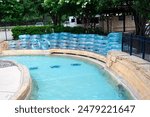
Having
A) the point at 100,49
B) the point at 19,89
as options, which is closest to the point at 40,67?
the point at 100,49

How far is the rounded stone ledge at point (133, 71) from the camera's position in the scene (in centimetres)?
1023

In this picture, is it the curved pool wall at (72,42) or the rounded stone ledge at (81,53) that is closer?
the curved pool wall at (72,42)

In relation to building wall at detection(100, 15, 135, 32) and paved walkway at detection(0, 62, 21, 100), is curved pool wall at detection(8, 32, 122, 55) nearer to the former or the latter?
paved walkway at detection(0, 62, 21, 100)

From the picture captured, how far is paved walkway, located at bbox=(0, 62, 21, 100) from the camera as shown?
33.8 ft

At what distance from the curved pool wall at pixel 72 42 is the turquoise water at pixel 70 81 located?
1194 millimetres

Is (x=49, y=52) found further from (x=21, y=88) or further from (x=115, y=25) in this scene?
(x=115, y=25)

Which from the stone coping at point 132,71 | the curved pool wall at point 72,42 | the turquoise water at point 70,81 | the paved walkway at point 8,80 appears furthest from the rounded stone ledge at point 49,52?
the paved walkway at point 8,80

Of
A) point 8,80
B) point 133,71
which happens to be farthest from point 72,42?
point 133,71

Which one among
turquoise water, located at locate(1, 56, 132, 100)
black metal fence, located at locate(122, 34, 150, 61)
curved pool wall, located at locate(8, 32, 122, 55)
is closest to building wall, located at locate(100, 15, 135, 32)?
curved pool wall, located at locate(8, 32, 122, 55)

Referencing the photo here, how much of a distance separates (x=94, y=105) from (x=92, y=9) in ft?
54.8

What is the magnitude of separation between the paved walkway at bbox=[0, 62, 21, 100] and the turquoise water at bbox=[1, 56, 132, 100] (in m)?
0.73

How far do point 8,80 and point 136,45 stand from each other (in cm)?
565

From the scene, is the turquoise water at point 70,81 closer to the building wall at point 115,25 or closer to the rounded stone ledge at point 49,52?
the rounded stone ledge at point 49,52

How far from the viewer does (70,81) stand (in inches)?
576
